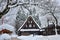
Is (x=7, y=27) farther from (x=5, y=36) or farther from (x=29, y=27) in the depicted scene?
(x=29, y=27)

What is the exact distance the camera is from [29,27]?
1.86m

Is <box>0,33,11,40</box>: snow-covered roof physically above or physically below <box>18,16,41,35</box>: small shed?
below

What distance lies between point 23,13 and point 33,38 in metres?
0.30

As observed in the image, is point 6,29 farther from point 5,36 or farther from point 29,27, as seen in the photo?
point 29,27

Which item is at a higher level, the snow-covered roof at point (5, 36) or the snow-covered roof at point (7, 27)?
the snow-covered roof at point (7, 27)

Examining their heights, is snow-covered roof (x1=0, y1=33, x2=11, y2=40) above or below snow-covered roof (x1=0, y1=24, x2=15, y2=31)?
below

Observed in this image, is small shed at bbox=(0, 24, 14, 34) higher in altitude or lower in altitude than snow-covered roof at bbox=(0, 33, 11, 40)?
higher

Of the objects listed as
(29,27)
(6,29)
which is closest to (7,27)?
(6,29)

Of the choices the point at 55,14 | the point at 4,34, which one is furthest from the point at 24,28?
the point at 55,14

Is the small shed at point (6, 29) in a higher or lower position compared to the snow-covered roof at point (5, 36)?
higher

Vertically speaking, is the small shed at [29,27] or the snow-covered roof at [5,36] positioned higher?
the small shed at [29,27]

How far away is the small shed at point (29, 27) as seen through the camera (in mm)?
1845

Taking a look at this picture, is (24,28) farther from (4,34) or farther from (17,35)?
(4,34)

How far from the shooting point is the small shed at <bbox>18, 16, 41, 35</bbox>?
1.84 metres
